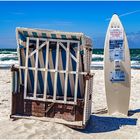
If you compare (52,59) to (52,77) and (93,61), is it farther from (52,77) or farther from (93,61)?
(93,61)

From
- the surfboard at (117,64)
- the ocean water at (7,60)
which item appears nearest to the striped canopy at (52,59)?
the surfboard at (117,64)

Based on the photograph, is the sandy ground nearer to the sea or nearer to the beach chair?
the beach chair

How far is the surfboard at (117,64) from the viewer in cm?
782

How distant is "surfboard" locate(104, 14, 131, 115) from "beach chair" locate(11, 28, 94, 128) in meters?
1.40

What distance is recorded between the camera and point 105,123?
7.07 m

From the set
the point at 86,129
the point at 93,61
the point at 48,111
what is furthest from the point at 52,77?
the point at 93,61

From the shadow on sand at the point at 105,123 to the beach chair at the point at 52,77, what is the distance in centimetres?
34

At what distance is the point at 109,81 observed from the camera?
7.88m

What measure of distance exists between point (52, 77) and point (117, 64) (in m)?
1.95

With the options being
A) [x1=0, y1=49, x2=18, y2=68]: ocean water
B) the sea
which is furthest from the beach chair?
[x1=0, y1=49, x2=18, y2=68]: ocean water

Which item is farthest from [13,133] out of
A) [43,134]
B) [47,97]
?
[47,97]

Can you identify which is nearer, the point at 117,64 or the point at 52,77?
the point at 52,77

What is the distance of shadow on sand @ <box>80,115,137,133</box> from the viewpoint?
6570 millimetres

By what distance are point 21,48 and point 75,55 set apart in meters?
0.97
